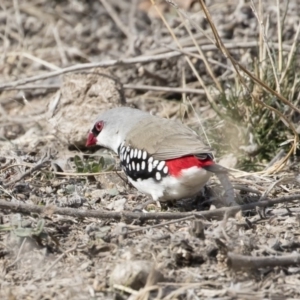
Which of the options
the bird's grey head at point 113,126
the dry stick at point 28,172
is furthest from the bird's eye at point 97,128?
the dry stick at point 28,172

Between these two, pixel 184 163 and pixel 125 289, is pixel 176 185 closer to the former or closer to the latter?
pixel 184 163

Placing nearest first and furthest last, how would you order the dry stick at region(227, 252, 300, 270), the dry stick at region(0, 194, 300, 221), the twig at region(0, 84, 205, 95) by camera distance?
the dry stick at region(227, 252, 300, 270), the dry stick at region(0, 194, 300, 221), the twig at region(0, 84, 205, 95)

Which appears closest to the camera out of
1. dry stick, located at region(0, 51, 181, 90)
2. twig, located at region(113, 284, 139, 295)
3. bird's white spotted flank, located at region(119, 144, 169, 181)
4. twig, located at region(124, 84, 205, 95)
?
twig, located at region(113, 284, 139, 295)

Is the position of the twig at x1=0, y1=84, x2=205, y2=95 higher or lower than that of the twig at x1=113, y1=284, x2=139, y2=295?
lower

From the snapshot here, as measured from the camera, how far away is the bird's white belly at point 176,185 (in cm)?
481

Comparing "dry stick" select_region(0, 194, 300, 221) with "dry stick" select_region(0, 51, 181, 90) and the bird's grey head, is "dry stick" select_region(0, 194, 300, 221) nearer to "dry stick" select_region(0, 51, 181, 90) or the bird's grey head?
the bird's grey head

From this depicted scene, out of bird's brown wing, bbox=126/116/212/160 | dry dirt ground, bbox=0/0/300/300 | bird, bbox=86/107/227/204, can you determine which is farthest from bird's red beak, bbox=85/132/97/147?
bird's brown wing, bbox=126/116/212/160

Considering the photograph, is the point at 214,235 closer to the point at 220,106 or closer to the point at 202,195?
the point at 202,195

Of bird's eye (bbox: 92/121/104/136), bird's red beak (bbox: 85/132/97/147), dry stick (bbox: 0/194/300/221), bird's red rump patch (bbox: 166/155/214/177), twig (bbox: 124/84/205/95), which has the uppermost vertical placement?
bird's red rump patch (bbox: 166/155/214/177)

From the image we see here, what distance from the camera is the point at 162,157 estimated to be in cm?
502

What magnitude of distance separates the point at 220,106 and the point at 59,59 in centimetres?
268

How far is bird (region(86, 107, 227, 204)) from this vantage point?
15.8 feet

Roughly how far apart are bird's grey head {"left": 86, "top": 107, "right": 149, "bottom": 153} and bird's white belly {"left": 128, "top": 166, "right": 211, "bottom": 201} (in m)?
0.53

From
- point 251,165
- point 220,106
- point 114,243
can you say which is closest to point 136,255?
point 114,243
